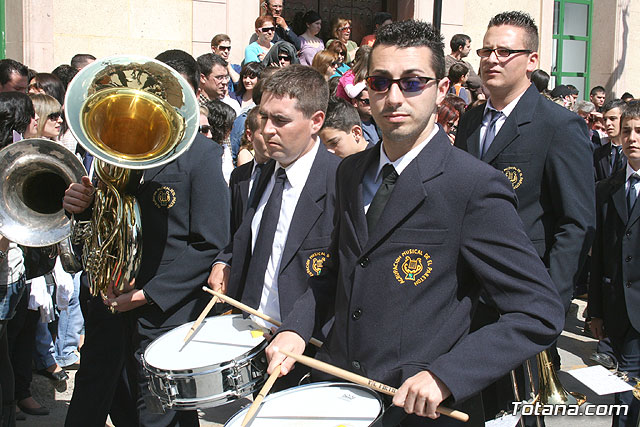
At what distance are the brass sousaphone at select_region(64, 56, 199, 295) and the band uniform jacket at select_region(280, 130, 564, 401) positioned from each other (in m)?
1.25

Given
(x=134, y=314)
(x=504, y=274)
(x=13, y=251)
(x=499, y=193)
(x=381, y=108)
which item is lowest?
(x=134, y=314)

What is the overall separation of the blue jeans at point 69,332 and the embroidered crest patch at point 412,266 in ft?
14.1

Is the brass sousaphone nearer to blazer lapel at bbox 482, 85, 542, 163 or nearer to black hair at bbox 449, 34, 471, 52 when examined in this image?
blazer lapel at bbox 482, 85, 542, 163

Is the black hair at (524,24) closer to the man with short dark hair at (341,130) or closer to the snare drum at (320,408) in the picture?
the man with short dark hair at (341,130)

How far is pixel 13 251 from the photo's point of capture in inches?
144

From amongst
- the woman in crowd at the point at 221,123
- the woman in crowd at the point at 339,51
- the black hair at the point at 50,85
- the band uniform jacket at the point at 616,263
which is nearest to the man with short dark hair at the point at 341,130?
the woman in crowd at the point at 221,123

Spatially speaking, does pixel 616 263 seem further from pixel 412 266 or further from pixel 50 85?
pixel 50 85

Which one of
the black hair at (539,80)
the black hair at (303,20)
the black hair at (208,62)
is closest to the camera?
the black hair at (208,62)

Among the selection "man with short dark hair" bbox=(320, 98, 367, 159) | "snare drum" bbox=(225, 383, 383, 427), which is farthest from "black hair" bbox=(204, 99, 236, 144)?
"snare drum" bbox=(225, 383, 383, 427)

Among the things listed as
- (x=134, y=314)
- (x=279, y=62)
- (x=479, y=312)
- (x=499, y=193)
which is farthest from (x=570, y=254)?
(x=279, y=62)

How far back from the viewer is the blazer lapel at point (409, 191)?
2186 mm

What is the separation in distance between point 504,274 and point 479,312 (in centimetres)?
114

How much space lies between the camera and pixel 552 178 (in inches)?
132

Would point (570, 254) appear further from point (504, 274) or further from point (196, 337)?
point (196, 337)
